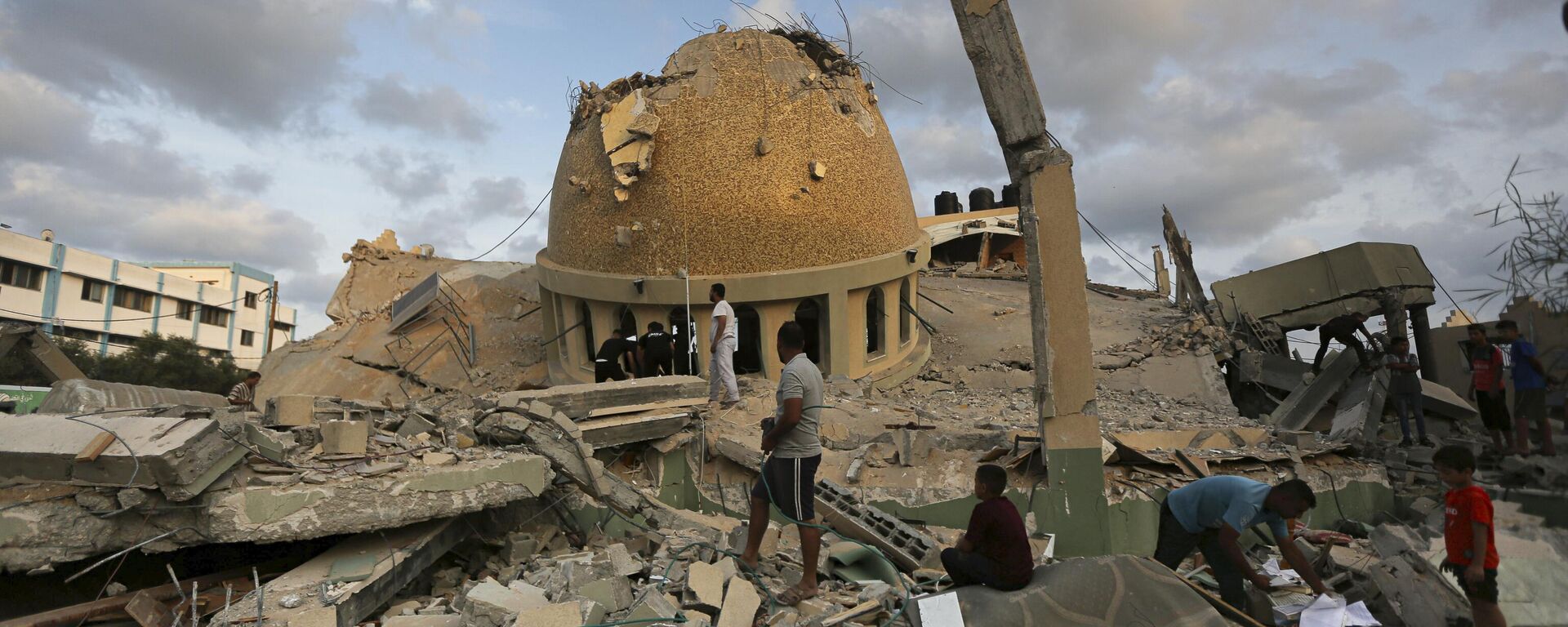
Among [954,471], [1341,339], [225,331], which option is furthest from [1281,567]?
[225,331]

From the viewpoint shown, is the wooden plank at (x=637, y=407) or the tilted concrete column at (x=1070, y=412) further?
the wooden plank at (x=637, y=407)

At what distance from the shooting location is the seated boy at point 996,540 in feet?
15.4

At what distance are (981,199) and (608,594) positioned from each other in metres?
28.0

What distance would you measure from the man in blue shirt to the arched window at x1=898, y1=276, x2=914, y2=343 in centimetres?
962

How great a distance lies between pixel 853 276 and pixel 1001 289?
9.38 m

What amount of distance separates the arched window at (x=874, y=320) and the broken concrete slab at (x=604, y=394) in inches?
219

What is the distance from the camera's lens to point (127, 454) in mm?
4984

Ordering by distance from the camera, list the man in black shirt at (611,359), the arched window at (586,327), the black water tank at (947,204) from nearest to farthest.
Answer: the man in black shirt at (611,359) → the arched window at (586,327) → the black water tank at (947,204)

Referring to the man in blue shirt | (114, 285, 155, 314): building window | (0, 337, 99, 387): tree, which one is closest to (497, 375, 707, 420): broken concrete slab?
the man in blue shirt

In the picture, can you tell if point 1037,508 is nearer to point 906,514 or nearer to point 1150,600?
point 906,514

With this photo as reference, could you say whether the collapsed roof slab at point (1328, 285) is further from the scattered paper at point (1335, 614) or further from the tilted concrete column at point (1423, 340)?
the scattered paper at point (1335, 614)

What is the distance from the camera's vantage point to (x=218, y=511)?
5.16 m

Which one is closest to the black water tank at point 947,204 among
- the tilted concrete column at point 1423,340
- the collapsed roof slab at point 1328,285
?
the collapsed roof slab at point 1328,285

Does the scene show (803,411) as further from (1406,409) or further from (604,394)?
(1406,409)
